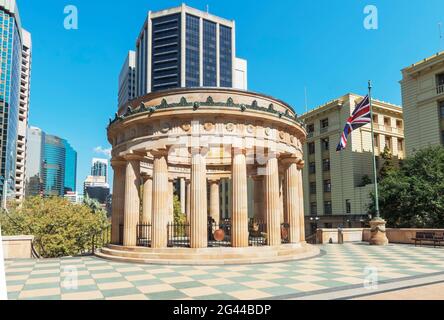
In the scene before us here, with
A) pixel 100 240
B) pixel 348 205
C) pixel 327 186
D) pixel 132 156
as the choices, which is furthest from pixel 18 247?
pixel 327 186

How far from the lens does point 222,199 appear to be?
95.8 m

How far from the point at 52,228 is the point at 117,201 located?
11.9 m

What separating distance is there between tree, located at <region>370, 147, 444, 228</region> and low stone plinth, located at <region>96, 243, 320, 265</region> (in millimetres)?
19555

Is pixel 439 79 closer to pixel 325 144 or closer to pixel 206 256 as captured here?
pixel 325 144

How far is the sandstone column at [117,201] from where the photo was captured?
21188 mm

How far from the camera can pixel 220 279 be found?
12.3 meters

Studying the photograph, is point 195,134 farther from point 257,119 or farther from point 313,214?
point 313,214

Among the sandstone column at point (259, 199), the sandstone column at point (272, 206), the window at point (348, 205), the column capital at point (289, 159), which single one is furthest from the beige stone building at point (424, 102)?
the sandstone column at point (272, 206)

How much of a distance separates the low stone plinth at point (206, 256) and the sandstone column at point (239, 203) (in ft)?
2.22

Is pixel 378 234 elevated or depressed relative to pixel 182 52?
depressed

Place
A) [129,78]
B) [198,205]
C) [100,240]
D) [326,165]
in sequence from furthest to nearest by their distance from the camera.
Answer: [129,78] → [326,165] → [100,240] → [198,205]

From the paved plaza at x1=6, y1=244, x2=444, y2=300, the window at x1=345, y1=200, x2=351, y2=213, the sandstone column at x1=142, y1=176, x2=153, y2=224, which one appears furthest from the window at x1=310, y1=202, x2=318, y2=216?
the paved plaza at x1=6, y1=244, x2=444, y2=300

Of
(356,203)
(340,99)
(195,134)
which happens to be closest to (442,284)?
(195,134)

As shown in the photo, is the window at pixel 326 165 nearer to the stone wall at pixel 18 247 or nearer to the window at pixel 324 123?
the window at pixel 324 123
